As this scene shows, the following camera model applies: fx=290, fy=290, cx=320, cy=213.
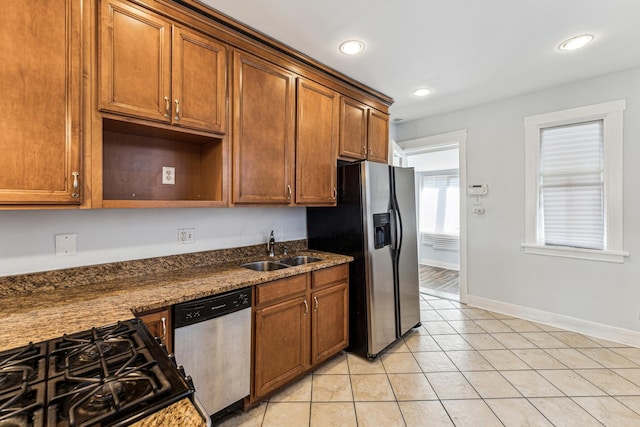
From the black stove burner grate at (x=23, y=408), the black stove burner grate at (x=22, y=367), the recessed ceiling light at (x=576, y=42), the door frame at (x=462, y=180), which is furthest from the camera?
the door frame at (x=462, y=180)

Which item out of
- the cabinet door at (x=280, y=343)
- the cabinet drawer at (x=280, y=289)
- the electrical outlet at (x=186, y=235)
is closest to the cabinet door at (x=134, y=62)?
the electrical outlet at (x=186, y=235)

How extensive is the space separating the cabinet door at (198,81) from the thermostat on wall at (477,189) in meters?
3.15

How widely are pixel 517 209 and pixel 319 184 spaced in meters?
2.47

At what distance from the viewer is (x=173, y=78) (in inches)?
66.5

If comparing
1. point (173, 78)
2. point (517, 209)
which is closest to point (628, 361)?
point (517, 209)

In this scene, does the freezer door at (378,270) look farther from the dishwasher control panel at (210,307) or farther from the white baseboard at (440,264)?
the white baseboard at (440,264)

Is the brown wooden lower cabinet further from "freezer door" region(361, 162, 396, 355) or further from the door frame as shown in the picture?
the door frame

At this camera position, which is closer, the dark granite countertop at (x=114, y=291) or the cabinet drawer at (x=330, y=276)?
the dark granite countertop at (x=114, y=291)

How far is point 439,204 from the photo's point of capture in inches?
243

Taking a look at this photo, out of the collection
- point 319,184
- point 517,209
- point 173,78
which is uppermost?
point 173,78

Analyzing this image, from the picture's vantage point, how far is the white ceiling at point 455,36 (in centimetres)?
182

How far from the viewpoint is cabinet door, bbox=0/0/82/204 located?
1.22m

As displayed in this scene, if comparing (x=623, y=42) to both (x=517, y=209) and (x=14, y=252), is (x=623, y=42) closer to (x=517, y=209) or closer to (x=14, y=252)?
(x=517, y=209)

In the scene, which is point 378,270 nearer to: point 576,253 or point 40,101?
point 576,253
